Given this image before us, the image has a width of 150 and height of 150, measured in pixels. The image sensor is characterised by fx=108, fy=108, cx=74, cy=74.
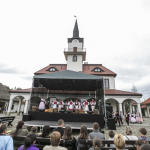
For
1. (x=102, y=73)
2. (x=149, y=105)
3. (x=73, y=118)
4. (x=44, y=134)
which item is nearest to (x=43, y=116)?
(x=73, y=118)

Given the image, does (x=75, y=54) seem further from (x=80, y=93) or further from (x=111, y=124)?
(x=111, y=124)

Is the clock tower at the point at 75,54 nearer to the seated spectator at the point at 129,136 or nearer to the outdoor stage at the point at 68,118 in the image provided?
the outdoor stage at the point at 68,118

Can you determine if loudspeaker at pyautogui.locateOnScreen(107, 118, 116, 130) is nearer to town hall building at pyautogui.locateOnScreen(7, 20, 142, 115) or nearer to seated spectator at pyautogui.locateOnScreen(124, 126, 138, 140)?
seated spectator at pyautogui.locateOnScreen(124, 126, 138, 140)

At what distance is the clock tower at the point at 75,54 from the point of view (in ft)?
74.3

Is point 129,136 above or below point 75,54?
below

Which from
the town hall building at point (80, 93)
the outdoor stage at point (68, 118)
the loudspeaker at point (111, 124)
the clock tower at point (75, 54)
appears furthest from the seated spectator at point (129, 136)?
the clock tower at point (75, 54)

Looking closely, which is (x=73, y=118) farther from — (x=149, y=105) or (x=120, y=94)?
(x=149, y=105)

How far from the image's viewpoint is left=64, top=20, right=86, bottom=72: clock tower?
2264 cm

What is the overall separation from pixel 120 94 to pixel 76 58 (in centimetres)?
1134

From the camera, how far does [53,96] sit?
1794cm

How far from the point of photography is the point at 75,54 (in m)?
23.3

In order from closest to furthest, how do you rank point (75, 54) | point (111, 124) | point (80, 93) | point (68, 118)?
point (111, 124), point (68, 118), point (80, 93), point (75, 54)

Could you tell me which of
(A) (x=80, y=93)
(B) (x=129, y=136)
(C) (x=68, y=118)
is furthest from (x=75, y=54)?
(B) (x=129, y=136)

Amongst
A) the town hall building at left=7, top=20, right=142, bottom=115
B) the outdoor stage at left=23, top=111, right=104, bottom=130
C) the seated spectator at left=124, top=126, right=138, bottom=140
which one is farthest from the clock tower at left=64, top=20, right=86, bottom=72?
the seated spectator at left=124, top=126, right=138, bottom=140
